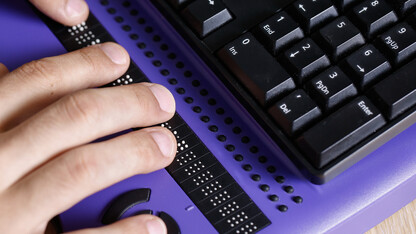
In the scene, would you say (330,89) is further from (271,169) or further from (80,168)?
(80,168)

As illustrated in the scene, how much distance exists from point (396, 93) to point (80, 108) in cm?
26

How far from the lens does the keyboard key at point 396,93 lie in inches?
20.1

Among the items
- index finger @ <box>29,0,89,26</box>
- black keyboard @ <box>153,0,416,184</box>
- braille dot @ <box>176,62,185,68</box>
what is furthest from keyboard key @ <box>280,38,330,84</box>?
index finger @ <box>29,0,89,26</box>

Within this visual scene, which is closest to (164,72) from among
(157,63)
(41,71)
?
(157,63)

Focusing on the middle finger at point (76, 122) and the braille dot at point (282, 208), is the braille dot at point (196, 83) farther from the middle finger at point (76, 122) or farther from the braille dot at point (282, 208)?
the braille dot at point (282, 208)

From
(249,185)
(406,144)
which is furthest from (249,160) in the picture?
(406,144)

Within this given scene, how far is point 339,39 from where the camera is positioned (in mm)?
534

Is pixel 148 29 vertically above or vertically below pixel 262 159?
above

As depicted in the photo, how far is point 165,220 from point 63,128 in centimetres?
11

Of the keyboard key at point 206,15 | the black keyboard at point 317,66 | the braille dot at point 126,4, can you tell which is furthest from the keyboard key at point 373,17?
the braille dot at point 126,4

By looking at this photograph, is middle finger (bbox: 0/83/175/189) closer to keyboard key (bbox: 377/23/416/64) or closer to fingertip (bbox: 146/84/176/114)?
fingertip (bbox: 146/84/176/114)

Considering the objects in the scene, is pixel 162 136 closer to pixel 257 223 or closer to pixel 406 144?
pixel 257 223

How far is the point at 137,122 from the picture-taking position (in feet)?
1.77

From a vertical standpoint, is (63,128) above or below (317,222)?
above
